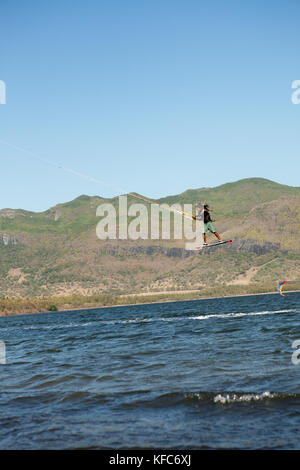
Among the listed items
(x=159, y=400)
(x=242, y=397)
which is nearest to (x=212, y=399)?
(x=242, y=397)

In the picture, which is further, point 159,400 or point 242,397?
point 159,400

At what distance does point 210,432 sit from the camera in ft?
32.8

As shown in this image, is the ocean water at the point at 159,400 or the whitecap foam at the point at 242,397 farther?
the whitecap foam at the point at 242,397

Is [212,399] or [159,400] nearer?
[212,399]

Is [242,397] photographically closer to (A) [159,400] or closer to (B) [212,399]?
(B) [212,399]

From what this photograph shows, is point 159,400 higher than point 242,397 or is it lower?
lower

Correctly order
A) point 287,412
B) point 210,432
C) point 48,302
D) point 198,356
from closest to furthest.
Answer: point 210,432 → point 287,412 → point 198,356 → point 48,302

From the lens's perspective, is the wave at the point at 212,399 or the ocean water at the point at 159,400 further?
the wave at the point at 212,399

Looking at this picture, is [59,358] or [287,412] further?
[59,358]

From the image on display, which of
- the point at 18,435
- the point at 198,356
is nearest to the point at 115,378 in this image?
the point at 198,356

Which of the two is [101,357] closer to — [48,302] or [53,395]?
[53,395]

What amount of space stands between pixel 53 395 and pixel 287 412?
7.06 metres

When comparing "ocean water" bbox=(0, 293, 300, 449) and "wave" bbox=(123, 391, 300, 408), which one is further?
"wave" bbox=(123, 391, 300, 408)
